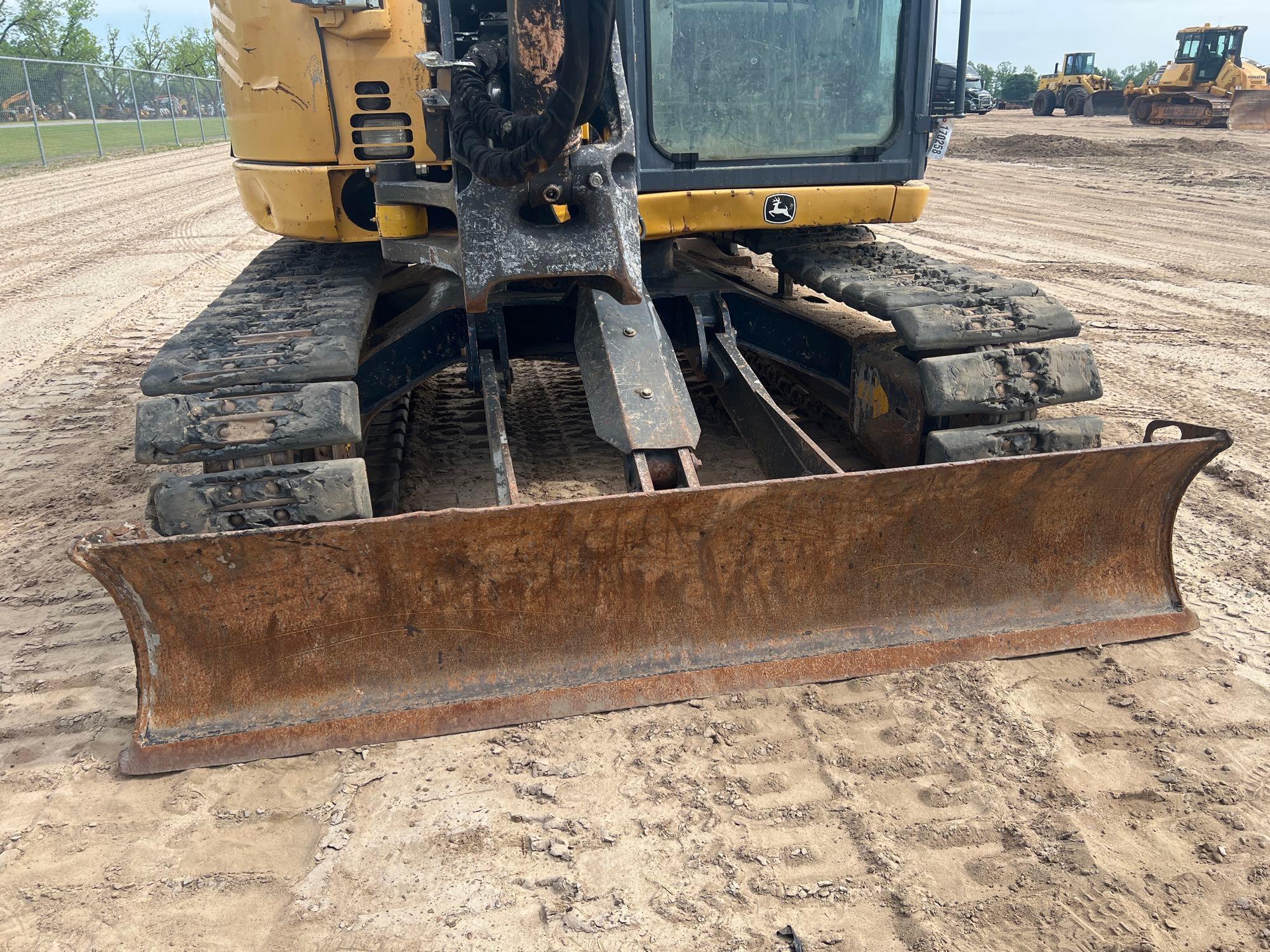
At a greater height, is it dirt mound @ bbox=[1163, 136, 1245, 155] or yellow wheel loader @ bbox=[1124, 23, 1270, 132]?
yellow wheel loader @ bbox=[1124, 23, 1270, 132]

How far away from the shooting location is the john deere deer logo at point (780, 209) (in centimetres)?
398

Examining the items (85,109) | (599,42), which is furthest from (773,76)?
(85,109)

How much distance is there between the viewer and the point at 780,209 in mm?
3998

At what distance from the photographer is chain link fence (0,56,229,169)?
21656 mm

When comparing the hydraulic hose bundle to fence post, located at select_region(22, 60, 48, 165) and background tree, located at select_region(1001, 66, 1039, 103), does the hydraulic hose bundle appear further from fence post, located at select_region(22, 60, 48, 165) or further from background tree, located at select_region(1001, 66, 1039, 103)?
background tree, located at select_region(1001, 66, 1039, 103)

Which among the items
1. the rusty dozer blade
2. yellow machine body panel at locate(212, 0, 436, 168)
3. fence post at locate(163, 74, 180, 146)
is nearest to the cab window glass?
yellow machine body panel at locate(212, 0, 436, 168)

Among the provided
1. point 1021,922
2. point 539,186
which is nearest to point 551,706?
point 1021,922

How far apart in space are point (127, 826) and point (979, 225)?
37.3 feet

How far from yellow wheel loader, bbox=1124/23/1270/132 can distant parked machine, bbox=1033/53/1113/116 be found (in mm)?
6321

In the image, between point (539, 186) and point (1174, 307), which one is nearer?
point (539, 186)

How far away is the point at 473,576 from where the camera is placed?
9.25ft

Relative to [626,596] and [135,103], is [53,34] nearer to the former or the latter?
[135,103]

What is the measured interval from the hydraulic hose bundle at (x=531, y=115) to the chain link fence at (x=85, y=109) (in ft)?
71.5

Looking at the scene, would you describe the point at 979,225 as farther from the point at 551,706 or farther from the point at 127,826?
the point at 127,826
